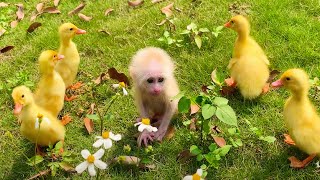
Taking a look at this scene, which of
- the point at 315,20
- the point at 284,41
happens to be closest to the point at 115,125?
the point at 284,41

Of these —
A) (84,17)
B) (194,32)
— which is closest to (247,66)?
(194,32)

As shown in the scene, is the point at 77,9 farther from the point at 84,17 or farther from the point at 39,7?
the point at 39,7

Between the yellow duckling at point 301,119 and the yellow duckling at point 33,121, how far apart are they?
1.73m

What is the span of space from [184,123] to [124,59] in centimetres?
126

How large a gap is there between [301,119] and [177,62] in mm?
1546

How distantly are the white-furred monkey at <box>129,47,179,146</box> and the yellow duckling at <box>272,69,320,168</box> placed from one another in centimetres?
92

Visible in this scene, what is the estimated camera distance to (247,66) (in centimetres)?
374

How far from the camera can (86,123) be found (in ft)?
12.6

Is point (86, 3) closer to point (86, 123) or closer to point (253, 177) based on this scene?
point (86, 123)

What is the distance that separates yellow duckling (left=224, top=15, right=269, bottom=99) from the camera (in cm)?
374

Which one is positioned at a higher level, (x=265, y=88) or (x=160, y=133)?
(x=265, y=88)

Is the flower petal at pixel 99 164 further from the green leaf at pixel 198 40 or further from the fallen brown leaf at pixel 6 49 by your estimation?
the fallen brown leaf at pixel 6 49

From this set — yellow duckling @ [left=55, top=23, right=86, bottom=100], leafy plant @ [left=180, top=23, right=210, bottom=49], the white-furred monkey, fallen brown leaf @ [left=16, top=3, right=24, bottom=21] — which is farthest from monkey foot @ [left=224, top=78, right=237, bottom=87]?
fallen brown leaf @ [left=16, top=3, right=24, bottom=21]

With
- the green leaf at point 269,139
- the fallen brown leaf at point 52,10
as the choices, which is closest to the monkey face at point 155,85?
the green leaf at point 269,139
